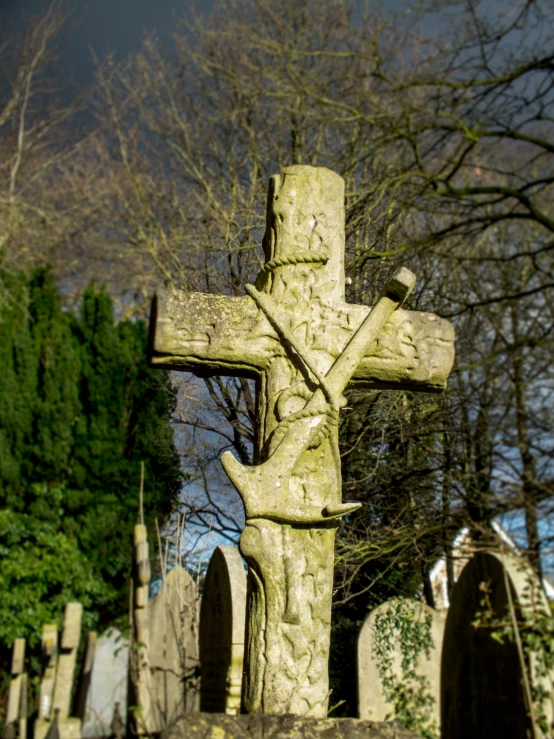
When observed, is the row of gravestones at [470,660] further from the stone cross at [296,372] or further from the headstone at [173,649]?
the stone cross at [296,372]

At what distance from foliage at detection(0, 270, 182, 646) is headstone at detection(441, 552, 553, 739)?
6664 mm

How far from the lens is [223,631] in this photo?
5523 mm

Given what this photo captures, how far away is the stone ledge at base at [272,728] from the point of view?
2.00 m

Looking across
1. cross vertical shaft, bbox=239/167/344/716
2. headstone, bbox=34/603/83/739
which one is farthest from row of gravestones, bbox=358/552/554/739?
headstone, bbox=34/603/83/739

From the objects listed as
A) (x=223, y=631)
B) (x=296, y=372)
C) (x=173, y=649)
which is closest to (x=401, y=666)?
(x=223, y=631)

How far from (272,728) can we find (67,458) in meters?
12.0

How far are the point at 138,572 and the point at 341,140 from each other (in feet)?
25.9

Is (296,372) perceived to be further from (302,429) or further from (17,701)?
(17,701)

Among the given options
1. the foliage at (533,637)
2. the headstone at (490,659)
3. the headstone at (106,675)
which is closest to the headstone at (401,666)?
the headstone at (490,659)

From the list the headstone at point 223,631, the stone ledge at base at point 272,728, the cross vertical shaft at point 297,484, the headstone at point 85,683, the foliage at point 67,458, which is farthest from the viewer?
the foliage at point 67,458

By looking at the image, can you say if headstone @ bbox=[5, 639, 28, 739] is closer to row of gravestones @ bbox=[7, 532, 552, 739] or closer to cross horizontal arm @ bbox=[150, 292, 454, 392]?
row of gravestones @ bbox=[7, 532, 552, 739]

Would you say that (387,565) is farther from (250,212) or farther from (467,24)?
(467,24)

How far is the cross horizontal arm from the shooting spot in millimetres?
2803

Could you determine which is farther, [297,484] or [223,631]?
[223,631]
